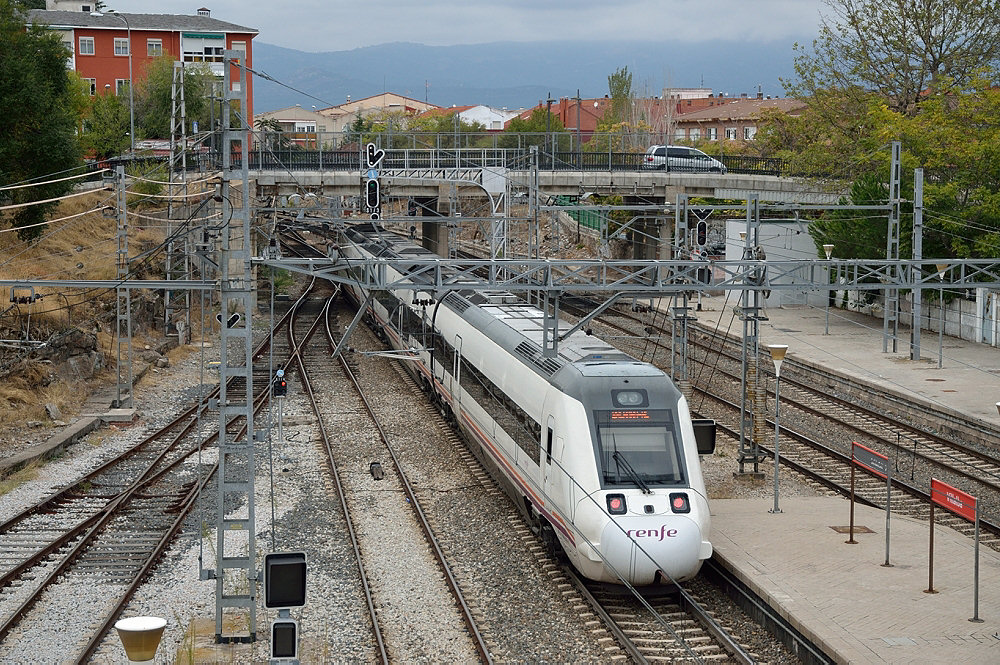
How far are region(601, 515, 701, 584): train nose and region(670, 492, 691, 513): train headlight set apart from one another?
9cm

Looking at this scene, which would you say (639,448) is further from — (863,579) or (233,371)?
(233,371)

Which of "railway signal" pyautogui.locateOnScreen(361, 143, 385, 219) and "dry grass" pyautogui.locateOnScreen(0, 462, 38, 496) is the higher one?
"railway signal" pyautogui.locateOnScreen(361, 143, 385, 219)

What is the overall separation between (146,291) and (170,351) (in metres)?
2.11

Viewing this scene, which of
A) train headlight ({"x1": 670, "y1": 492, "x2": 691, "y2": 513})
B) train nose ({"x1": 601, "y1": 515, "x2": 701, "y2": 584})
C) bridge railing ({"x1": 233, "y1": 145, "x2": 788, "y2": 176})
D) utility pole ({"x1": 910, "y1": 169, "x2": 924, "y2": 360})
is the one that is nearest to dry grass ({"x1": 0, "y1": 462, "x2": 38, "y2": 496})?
train nose ({"x1": 601, "y1": 515, "x2": 701, "y2": 584})

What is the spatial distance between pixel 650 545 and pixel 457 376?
938cm

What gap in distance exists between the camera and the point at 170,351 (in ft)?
111

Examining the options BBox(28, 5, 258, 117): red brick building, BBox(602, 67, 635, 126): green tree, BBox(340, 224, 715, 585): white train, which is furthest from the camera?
BBox(602, 67, 635, 126): green tree

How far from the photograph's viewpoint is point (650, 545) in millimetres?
13203

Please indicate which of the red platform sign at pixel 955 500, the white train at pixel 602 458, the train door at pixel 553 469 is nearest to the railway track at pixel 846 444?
the red platform sign at pixel 955 500

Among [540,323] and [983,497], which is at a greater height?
[540,323]

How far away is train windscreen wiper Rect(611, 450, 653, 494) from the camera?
13.5 m

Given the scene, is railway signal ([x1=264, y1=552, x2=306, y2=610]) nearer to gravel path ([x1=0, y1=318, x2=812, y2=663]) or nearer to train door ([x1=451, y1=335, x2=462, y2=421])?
gravel path ([x1=0, y1=318, x2=812, y2=663])

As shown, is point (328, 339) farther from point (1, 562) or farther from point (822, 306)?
point (1, 562)

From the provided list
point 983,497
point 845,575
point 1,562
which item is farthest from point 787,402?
point 1,562
